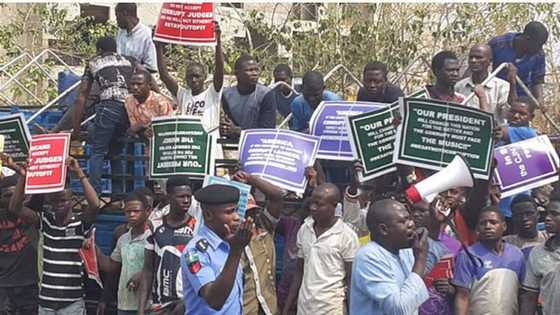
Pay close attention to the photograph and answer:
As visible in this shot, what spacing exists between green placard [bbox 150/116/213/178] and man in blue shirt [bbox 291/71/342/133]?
886 mm

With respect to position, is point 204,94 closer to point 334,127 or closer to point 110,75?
point 110,75

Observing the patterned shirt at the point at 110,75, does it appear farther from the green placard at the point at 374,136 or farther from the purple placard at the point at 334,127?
the green placard at the point at 374,136

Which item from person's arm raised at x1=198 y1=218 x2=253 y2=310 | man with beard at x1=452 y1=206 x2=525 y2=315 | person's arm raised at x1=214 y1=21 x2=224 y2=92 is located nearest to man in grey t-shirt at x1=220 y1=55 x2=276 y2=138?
person's arm raised at x1=214 y1=21 x2=224 y2=92

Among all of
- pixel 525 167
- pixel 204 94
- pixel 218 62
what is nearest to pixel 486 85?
pixel 525 167

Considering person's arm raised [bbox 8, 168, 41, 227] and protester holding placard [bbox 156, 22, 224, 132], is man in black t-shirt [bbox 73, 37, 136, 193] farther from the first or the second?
person's arm raised [bbox 8, 168, 41, 227]

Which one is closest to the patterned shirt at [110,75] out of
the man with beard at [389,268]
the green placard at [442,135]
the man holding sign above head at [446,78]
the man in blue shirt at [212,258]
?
the man holding sign above head at [446,78]

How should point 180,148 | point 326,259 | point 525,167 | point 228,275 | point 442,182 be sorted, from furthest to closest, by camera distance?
point 180,148 → point 525,167 → point 326,259 → point 442,182 → point 228,275

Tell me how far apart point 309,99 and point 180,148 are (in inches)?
45.6

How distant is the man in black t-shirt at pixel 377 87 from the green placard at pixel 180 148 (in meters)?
1.38

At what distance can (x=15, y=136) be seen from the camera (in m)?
8.81

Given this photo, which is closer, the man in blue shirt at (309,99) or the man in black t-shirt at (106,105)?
the man in blue shirt at (309,99)

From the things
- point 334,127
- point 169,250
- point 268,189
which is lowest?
point 169,250

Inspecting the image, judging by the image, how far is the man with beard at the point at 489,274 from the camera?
7.02m

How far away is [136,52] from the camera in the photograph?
9961 millimetres
